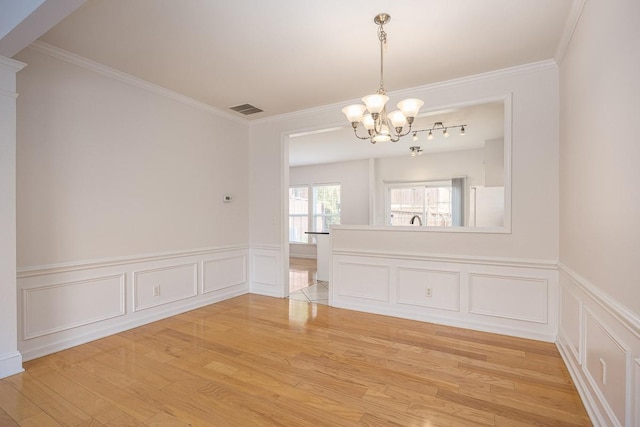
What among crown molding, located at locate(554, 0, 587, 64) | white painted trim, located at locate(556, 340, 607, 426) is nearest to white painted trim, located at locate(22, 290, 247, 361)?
white painted trim, located at locate(556, 340, 607, 426)

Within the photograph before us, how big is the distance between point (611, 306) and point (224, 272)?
13.7 ft

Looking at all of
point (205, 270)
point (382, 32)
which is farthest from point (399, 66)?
point (205, 270)

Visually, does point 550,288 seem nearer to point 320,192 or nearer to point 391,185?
point 391,185

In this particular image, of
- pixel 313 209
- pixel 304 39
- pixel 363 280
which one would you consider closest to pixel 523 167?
pixel 363 280

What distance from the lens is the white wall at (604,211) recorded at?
1438mm

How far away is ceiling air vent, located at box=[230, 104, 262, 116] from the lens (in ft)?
14.3

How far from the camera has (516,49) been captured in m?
2.87

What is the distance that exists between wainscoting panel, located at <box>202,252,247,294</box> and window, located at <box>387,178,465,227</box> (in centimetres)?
452

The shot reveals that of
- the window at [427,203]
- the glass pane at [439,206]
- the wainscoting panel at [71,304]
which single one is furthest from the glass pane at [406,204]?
the wainscoting panel at [71,304]

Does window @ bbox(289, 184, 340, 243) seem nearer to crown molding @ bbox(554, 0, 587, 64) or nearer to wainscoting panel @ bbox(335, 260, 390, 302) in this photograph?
wainscoting panel @ bbox(335, 260, 390, 302)

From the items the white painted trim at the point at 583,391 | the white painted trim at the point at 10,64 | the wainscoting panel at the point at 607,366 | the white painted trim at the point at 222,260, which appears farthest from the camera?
the white painted trim at the point at 222,260

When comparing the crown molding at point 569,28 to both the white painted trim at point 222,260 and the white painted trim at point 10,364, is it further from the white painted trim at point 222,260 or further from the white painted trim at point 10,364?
the white painted trim at point 10,364

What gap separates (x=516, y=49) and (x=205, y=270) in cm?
429

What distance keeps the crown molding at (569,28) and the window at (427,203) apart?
177 inches
